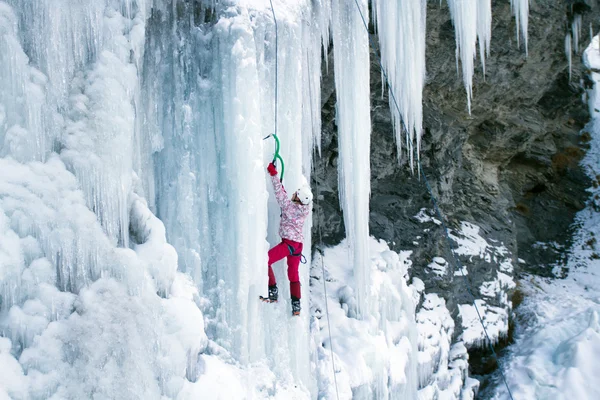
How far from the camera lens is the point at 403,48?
19.8ft

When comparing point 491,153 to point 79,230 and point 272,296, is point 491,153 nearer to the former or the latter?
point 272,296

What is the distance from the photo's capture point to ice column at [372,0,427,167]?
5887 millimetres

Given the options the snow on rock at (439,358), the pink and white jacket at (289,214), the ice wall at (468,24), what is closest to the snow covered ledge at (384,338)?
the snow on rock at (439,358)

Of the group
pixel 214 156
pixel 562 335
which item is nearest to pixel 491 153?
pixel 562 335

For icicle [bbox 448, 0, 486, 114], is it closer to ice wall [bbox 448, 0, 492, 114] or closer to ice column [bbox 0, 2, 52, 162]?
ice wall [bbox 448, 0, 492, 114]

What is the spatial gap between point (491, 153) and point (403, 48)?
436cm

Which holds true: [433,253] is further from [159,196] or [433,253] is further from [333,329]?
[159,196]

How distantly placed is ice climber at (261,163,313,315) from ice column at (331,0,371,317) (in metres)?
1.35

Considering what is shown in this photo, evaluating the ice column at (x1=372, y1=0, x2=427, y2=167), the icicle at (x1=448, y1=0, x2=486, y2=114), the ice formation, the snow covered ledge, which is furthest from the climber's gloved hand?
the icicle at (x1=448, y1=0, x2=486, y2=114)

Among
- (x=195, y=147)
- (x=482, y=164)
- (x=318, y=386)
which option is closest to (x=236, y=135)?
(x=195, y=147)

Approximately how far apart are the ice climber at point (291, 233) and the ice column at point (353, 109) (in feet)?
4.42

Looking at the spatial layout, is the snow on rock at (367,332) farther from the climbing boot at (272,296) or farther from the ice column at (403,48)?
the ice column at (403,48)

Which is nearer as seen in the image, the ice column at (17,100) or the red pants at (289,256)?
the ice column at (17,100)

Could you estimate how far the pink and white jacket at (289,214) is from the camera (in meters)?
3.81
